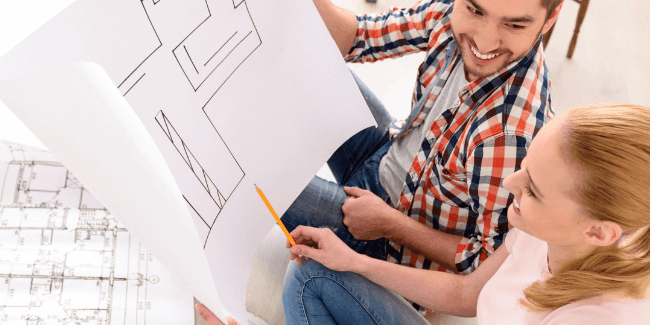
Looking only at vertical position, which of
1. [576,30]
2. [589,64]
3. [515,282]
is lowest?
[515,282]

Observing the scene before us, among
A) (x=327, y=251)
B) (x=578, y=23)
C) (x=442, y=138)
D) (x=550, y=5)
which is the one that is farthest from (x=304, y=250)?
(x=578, y=23)

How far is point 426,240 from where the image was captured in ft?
3.20

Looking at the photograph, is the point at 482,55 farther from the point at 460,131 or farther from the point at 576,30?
the point at 576,30

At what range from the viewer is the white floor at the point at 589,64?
5.73ft

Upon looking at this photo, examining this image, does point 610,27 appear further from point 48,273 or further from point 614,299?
point 48,273

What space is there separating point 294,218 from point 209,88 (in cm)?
48

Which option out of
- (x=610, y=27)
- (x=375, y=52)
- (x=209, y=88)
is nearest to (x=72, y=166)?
(x=209, y=88)

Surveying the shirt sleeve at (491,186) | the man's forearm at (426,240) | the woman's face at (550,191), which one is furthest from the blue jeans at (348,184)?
the woman's face at (550,191)

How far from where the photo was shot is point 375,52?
113 centimetres

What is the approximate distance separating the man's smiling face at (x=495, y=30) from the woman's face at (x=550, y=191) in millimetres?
166

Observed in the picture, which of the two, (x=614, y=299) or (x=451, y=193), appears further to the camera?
(x=451, y=193)

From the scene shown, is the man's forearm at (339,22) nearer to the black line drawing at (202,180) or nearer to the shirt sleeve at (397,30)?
the shirt sleeve at (397,30)

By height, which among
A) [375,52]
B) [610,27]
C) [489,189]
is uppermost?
[610,27]

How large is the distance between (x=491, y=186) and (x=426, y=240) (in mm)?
185
